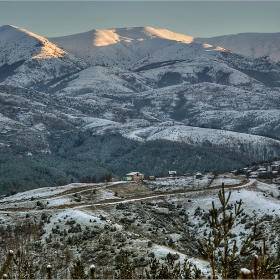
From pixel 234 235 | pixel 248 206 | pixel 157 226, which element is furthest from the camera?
pixel 248 206

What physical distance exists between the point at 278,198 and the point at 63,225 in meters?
45.6

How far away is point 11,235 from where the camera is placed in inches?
2466

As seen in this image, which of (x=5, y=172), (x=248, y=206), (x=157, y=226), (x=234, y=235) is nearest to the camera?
(x=234, y=235)

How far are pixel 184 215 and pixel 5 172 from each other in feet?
357

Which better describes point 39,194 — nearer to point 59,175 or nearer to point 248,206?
point 248,206

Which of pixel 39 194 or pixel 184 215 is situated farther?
pixel 39 194

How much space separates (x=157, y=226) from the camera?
7262 cm

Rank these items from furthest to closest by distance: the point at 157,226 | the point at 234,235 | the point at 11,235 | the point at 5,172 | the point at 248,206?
the point at 5,172
the point at 248,206
the point at 157,226
the point at 234,235
the point at 11,235

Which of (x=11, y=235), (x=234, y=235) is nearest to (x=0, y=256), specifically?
(x=11, y=235)

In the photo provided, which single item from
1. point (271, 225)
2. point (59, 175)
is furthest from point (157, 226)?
point (59, 175)

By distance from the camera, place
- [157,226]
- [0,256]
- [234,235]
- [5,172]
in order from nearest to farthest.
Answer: [0,256] < [234,235] < [157,226] < [5,172]

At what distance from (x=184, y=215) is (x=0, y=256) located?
120 feet

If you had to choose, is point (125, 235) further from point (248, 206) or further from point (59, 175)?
point (59, 175)

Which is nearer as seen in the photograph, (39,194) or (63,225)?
(63,225)
